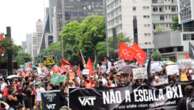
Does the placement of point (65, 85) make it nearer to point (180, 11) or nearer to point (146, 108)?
point (146, 108)

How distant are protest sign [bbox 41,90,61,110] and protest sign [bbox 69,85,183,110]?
1.86 meters

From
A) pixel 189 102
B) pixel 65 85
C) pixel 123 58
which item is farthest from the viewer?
pixel 123 58

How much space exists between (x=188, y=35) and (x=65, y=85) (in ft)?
265

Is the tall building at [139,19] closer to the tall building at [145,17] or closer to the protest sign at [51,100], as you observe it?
the tall building at [145,17]

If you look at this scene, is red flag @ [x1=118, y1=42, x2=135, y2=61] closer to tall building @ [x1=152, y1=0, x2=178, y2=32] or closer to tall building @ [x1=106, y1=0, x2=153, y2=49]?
tall building @ [x1=106, y1=0, x2=153, y2=49]

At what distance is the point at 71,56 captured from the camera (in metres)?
112

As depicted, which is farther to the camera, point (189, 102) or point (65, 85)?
point (65, 85)

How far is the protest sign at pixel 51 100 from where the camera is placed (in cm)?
1516

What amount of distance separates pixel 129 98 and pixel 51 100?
9.14 ft

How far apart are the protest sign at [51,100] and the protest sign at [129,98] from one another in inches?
73.3

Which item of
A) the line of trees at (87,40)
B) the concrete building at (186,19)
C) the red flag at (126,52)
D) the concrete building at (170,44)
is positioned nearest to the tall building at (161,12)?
the line of trees at (87,40)

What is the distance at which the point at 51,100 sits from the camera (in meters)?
15.3

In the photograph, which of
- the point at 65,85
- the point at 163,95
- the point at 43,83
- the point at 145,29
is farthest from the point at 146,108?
the point at 145,29

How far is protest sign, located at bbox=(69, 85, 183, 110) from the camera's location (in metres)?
13.2
